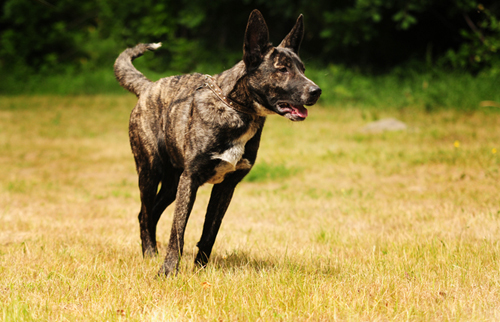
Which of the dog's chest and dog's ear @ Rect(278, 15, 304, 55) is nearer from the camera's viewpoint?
the dog's chest

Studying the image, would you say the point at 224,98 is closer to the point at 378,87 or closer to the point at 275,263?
the point at 275,263

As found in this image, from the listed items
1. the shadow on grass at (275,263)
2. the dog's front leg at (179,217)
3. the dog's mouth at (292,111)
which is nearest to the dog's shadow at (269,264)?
the shadow on grass at (275,263)

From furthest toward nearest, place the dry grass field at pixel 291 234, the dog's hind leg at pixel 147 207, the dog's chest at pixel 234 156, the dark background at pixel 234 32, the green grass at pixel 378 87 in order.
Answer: the dark background at pixel 234 32, the green grass at pixel 378 87, the dog's hind leg at pixel 147 207, the dog's chest at pixel 234 156, the dry grass field at pixel 291 234

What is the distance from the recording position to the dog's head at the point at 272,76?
3645mm

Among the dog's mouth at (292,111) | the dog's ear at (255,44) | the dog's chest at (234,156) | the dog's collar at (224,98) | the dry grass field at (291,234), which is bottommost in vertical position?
the dry grass field at (291,234)

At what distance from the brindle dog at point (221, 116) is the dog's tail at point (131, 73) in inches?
20.0

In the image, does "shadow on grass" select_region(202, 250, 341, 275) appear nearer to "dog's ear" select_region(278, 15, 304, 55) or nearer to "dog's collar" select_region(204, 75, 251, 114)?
"dog's collar" select_region(204, 75, 251, 114)

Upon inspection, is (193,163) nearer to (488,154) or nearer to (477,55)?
(488,154)

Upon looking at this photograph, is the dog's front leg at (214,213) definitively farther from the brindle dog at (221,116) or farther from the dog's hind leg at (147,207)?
the dog's hind leg at (147,207)

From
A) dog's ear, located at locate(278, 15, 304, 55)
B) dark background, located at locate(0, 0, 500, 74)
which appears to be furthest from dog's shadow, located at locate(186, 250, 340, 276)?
dark background, located at locate(0, 0, 500, 74)

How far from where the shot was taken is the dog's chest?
3.78 m

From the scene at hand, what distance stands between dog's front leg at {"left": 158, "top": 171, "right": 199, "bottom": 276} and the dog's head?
31.9 inches

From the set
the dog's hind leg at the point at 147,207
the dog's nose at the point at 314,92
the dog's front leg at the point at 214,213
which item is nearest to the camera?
the dog's nose at the point at 314,92

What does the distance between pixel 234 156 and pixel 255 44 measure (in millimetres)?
876
